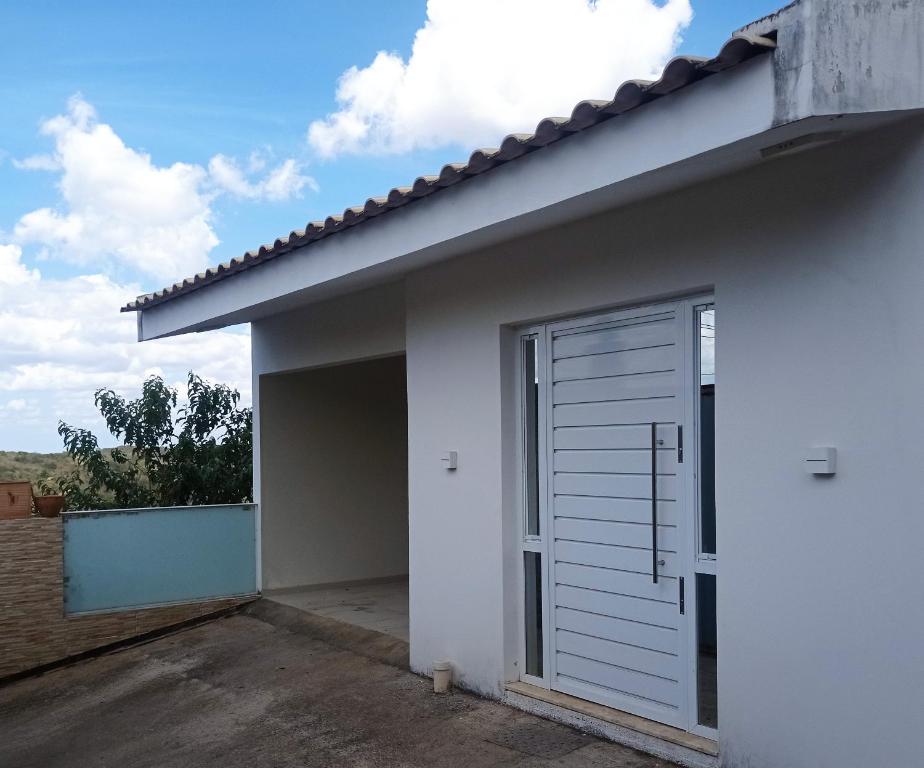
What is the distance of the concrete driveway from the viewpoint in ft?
21.0

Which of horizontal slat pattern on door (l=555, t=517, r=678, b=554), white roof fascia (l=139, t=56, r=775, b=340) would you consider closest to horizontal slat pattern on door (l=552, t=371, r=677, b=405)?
horizontal slat pattern on door (l=555, t=517, r=678, b=554)

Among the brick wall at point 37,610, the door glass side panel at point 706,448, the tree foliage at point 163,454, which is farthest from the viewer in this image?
the tree foliage at point 163,454

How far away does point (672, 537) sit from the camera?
588 centimetres

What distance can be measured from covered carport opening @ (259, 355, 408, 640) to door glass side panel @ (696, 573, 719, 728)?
5.53 metres

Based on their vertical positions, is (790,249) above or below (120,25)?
below

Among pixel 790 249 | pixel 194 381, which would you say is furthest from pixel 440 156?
pixel 194 381

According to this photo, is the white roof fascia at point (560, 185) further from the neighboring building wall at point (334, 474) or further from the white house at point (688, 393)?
the neighboring building wall at point (334, 474)

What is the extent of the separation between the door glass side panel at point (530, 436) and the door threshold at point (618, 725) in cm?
→ 112

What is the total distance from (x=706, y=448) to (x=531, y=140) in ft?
6.71

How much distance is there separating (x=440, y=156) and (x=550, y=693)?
146 inches

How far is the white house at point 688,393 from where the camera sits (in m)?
4.52

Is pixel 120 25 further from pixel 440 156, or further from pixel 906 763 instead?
pixel 906 763

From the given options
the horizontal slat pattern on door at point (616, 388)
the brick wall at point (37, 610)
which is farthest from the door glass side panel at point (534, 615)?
the brick wall at point (37, 610)

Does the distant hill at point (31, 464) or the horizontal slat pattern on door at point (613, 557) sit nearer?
the horizontal slat pattern on door at point (613, 557)
